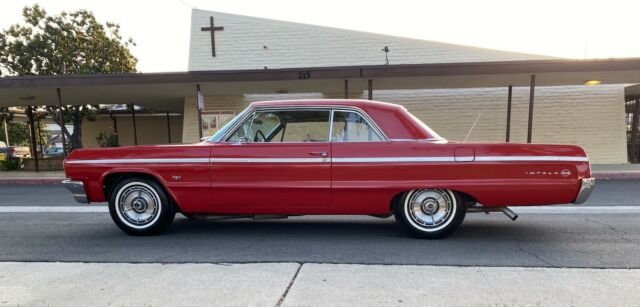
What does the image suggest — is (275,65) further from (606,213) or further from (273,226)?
(606,213)

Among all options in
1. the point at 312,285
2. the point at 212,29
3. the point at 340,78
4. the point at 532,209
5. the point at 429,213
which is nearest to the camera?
the point at 312,285

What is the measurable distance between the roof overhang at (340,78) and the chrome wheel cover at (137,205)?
6460 millimetres

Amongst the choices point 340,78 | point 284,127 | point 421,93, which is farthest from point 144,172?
point 421,93

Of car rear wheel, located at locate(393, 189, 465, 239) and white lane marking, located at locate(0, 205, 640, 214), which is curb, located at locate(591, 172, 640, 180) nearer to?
white lane marking, located at locate(0, 205, 640, 214)

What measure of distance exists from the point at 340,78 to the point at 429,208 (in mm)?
7082

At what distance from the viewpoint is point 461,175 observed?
13.6ft

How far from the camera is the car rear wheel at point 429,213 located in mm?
4332

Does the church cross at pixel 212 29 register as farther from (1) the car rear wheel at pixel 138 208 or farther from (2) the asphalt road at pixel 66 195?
(1) the car rear wheel at pixel 138 208

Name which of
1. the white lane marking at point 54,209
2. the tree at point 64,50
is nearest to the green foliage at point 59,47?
the tree at point 64,50

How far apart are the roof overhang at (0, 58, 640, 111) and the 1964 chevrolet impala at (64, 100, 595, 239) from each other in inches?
244

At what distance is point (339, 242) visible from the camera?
14.3 ft

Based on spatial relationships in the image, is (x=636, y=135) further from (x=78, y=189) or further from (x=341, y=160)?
(x=78, y=189)

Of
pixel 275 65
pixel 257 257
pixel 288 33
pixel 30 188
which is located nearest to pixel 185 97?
pixel 275 65

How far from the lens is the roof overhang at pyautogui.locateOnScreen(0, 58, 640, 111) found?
9.90m
